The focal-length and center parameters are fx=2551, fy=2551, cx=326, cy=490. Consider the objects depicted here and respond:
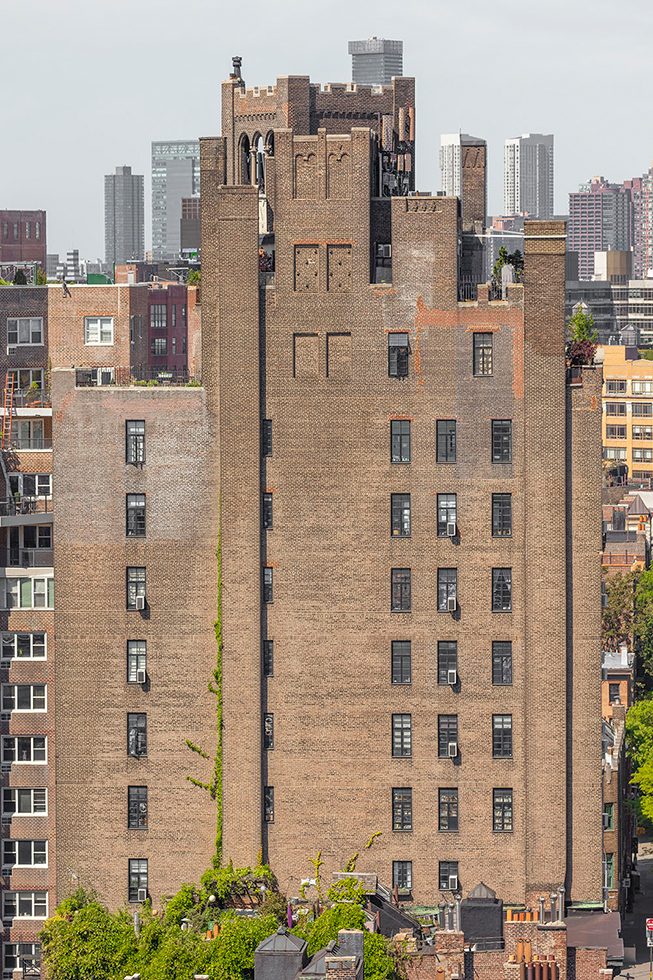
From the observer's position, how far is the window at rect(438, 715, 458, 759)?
130000 millimetres

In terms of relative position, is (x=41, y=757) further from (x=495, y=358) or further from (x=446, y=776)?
(x=495, y=358)

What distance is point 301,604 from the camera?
429 ft

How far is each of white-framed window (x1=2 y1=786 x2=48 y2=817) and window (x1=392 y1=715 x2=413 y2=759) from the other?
18.4m

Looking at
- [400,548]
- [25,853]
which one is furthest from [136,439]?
[25,853]

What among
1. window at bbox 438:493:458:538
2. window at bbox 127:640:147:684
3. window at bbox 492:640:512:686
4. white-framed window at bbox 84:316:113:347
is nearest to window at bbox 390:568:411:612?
window at bbox 438:493:458:538

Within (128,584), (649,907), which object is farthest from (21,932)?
(649,907)

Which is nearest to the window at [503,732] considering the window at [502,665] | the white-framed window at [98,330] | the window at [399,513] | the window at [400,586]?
the window at [502,665]

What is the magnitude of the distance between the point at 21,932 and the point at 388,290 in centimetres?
3833

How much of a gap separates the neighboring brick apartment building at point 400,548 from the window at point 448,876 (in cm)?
11

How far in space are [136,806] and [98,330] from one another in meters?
30.0

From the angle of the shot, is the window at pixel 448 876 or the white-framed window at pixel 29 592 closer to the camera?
the window at pixel 448 876

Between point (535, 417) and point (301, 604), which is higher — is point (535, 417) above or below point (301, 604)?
above

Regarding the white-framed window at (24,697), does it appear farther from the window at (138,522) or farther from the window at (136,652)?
the window at (138,522)

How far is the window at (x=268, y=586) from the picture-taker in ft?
429
